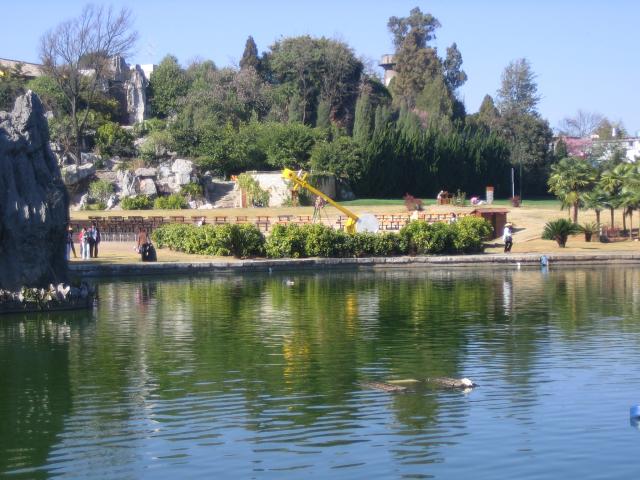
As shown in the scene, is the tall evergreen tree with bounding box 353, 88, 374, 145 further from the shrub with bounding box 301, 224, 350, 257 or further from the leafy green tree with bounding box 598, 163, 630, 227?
the shrub with bounding box 301, 224, 350, 257

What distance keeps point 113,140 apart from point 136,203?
12.1 meters

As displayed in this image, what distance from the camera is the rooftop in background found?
3241 inches

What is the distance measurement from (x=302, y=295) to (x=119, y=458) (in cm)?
1759

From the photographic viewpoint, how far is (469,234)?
4219 cm

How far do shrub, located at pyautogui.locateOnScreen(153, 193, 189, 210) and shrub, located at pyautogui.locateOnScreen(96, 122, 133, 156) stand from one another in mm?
10856

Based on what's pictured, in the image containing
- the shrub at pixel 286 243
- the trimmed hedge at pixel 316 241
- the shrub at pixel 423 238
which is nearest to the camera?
the shrub at pixel 286 243

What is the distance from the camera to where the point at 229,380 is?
17406mm

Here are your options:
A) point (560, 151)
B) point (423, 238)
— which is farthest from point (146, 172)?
point (560, 151)

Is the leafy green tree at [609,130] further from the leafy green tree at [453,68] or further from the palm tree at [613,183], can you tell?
the palm tree at [613,183]

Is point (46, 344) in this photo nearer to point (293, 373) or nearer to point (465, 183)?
point (293, 373)

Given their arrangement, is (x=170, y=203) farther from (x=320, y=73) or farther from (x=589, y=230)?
(x=589, y=230)

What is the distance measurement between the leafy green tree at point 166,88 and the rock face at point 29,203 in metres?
57.8

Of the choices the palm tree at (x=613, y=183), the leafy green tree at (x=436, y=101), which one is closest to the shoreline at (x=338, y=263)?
the palm tree at (x=613, y=183)

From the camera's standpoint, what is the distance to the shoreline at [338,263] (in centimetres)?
3603
